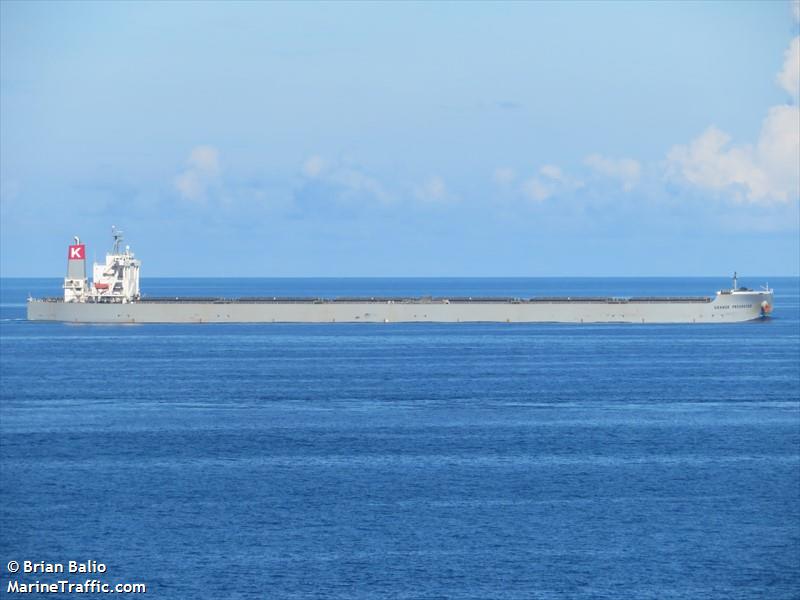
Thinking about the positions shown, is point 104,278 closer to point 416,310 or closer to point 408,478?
point 416,310

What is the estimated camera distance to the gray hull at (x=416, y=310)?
4028 inches

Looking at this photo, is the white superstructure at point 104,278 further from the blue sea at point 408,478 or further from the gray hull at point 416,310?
the blue sea at point 408,478

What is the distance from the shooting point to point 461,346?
92000mm

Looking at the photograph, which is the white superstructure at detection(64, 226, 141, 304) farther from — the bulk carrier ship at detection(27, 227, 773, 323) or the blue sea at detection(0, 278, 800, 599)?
the blue sea at detection(0, 278, 800, 599)

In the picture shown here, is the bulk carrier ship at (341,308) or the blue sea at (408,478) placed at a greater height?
the bulk carrier ship at (341,308)

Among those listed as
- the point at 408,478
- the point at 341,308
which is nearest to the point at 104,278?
the point at 341,308

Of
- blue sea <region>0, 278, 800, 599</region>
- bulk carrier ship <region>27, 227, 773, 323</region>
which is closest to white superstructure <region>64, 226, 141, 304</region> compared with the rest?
bulk carrier ship <region>27, 227, 773, 323</region>

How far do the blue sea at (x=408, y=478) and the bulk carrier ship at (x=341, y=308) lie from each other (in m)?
25.6

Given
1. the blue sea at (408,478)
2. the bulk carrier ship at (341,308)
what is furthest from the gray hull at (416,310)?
the blue sea at (408,478)

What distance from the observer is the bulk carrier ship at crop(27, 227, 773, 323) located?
10244cm

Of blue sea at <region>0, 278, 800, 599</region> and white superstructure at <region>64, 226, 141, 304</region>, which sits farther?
white superstructure at <region>64, 226, 141, 304</region>

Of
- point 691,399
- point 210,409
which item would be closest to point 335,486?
point 210,409

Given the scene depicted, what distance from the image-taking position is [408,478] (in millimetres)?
39031

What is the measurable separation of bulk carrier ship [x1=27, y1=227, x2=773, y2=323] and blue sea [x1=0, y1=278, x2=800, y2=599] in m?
25.6
